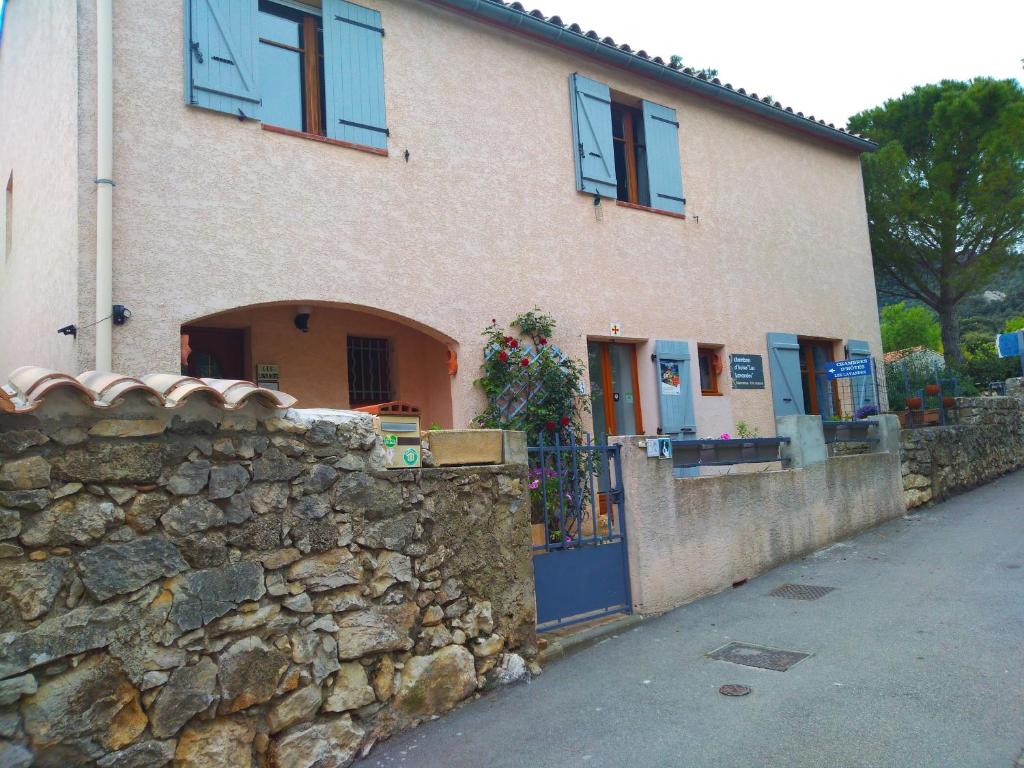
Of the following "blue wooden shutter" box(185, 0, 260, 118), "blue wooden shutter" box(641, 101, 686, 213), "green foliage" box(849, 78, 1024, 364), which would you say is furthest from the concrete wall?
"green foliage" box(849, 78, 1024, 364)

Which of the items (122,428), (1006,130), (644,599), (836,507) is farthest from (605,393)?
(1006,130)

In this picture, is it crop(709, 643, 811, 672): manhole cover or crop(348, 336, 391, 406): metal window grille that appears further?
crop(348, 336, 391, 406): metal window grille

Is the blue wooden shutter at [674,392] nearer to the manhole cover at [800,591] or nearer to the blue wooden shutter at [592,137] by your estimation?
the blue wooden shutter at [592,137]

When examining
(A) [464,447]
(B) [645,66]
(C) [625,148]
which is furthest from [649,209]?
(A) [464,447]

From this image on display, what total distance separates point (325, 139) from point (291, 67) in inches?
32.8

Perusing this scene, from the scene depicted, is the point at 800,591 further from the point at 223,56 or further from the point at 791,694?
the point at 223,56

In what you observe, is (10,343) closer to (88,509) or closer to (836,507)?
(88,509)

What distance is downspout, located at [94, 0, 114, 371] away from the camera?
555 cm

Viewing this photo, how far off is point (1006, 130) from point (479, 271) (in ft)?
39.4

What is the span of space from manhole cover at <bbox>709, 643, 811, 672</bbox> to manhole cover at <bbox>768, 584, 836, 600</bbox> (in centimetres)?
127

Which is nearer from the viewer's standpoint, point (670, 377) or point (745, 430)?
point (670, 377)

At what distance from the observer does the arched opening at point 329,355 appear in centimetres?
753

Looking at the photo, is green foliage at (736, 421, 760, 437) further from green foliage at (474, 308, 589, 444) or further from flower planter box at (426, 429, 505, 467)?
flower planter box at (426, 429, 505, 467)

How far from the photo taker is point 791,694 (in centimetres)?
422
